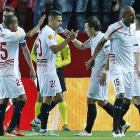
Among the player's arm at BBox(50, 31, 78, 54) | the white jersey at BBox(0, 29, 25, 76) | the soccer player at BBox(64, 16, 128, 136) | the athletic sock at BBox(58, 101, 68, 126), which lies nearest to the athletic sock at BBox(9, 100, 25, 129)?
the white jersey at BBox(0, 29, 25, 76)

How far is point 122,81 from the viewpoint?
8.51 m

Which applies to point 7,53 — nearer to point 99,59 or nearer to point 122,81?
point 99,59

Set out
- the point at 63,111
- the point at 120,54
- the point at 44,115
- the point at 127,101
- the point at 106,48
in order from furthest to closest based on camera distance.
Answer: the point at 63,111 → the point at 127,101 → the point at 106,48 → the point at 44,115 → the point at 120,54

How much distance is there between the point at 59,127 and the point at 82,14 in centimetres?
269

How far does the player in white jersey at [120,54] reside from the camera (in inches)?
333

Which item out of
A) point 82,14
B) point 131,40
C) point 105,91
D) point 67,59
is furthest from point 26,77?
point 131,40

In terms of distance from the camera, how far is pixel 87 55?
1235cm

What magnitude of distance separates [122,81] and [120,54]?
43 centimetres

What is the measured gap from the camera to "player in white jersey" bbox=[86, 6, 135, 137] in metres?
8.46

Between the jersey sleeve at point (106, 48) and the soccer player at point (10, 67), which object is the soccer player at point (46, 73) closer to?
the soccer player at point (10, 67)

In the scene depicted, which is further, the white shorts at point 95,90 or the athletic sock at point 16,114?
the white shorts at point 95,90

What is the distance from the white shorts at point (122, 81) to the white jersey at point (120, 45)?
8 cm

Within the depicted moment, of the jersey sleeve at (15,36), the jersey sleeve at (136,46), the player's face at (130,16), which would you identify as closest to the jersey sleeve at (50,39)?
the jersey sleeve at (15,36)

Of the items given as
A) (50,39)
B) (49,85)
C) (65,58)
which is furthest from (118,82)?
(65,58)
